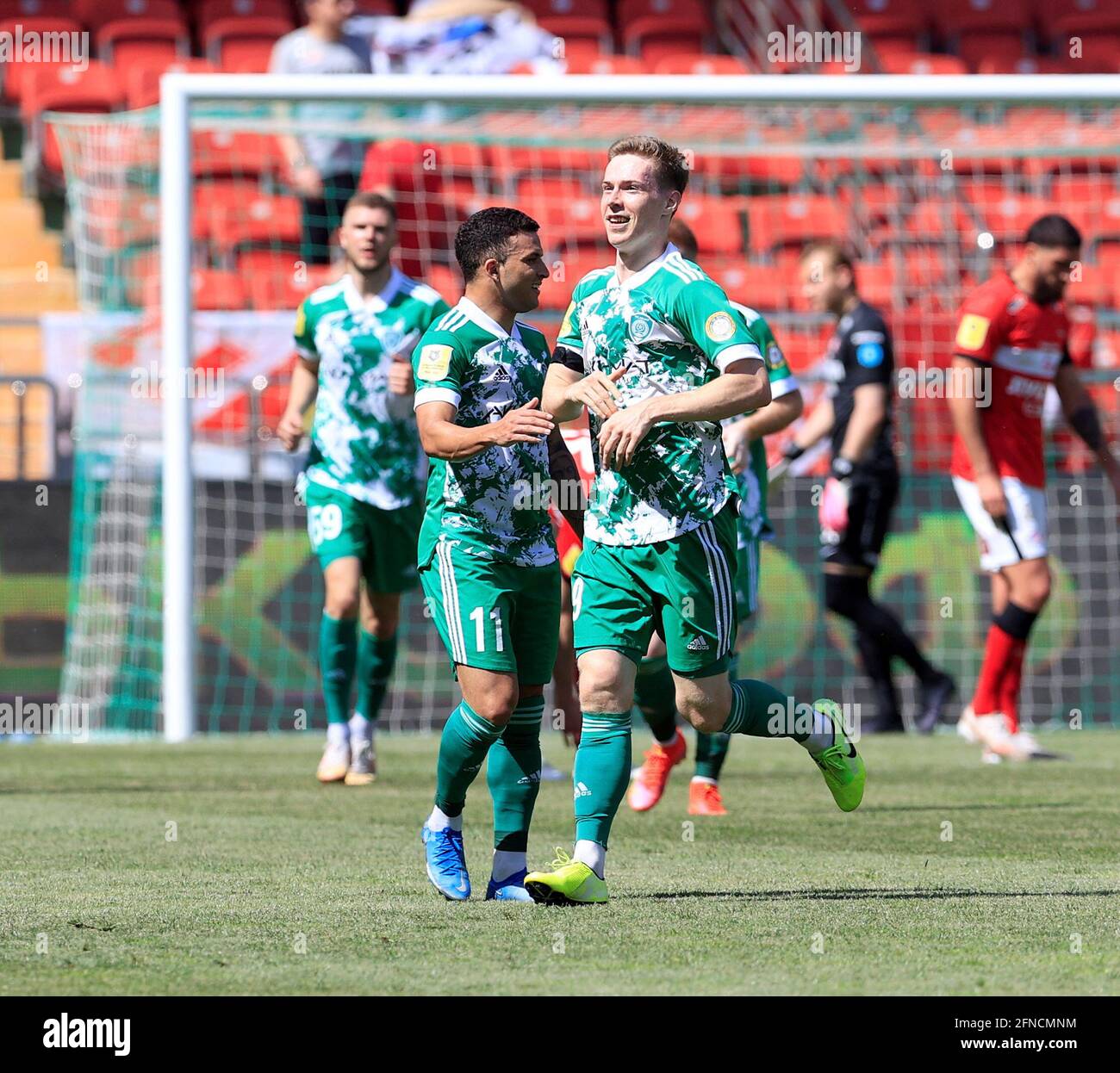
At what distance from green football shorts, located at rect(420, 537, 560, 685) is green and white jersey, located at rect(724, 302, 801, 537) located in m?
1.76

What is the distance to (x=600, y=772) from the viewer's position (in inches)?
209

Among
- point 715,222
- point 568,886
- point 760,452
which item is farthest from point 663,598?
point 715,222

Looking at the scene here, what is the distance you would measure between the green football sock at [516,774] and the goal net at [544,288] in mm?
5328

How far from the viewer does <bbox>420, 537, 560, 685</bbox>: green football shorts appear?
544 centimetres

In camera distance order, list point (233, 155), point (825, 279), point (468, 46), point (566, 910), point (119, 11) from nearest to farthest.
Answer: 1. point (566, 910)
2. point (825, 279)
3. point (233, 155)
4. point (468, 46)
5. point (119, 11)

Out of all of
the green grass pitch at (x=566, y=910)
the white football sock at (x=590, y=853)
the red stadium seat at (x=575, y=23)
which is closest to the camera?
the green grass pitch at (x=566, y=910)

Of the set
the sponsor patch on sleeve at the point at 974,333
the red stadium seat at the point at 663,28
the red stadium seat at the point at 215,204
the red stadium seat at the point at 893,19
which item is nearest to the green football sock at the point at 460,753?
the sponsor patch on sleeve at the point at 974,333

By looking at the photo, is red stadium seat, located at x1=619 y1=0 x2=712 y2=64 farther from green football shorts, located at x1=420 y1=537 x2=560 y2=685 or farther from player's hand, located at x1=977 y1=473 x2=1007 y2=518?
green football shorts, located at x1=420 y1=537 x2=560 y2=685

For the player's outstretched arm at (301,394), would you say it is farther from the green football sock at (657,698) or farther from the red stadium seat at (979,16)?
the red stadium seat at (979,16)

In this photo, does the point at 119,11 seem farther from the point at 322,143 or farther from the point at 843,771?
the point at 843,771

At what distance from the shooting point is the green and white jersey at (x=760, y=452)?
724 cm

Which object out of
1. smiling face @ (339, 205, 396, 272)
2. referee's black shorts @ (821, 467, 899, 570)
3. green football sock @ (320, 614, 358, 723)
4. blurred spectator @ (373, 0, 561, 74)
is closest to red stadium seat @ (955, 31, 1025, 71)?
blurred spectator @ (373, 0, 561, 74)

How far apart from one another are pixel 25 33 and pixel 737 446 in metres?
11.6
